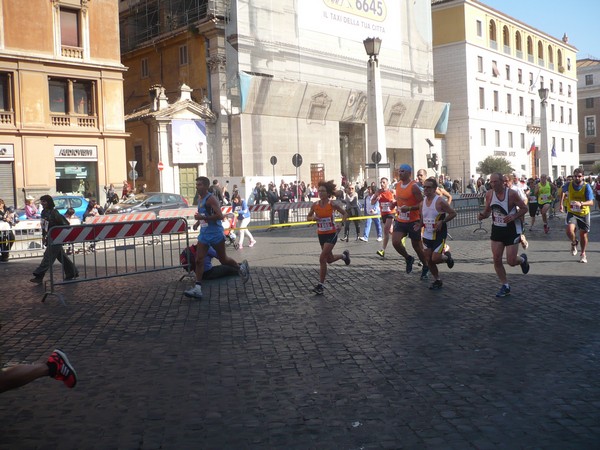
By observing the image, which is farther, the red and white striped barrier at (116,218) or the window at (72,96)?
the window at (72,96)

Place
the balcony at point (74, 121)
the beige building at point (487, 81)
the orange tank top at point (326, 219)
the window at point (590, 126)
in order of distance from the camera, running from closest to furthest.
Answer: the orange tank top at point (326, 219), the balcony at point (74, 121), the beige building at point (487, 81), the window at point (590, 126)

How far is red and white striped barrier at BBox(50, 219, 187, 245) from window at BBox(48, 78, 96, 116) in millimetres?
22885

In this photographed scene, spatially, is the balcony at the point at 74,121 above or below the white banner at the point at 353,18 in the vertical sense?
below

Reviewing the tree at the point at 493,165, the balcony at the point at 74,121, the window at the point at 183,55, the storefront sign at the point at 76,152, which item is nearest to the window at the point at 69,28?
the balcony at the point at 74,121

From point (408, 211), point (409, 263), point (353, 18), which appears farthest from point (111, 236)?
point (353, 18)

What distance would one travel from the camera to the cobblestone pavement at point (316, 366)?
4.49m

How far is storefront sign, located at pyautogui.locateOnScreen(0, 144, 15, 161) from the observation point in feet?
99.7

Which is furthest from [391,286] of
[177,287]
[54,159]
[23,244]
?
[54,159]

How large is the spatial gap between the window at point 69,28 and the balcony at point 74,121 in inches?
142

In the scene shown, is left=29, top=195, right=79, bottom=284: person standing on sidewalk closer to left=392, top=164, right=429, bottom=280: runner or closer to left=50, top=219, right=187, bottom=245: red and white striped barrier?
left=50, top=219, right=187, bottom=245: red and white striped barrier

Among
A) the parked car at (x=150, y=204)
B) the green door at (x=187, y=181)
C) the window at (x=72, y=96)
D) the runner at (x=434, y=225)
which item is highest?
the window at (x=72, y=96)

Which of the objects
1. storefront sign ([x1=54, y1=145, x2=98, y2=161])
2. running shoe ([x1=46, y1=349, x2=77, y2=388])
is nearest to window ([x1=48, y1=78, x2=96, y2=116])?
storefront sign ([x1=54, y1=145, x2=98, y2=161])

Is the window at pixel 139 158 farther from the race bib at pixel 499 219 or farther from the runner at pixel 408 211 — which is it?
the race bib at pixel 499 219

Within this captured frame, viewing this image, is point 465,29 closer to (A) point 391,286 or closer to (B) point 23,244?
(B) point 23,244
